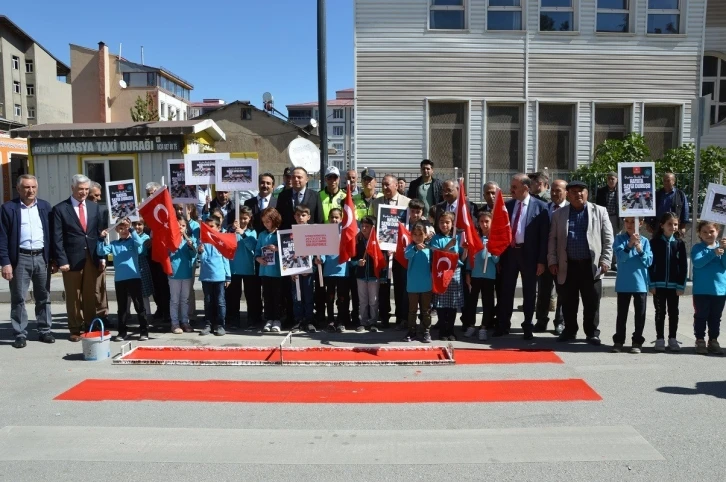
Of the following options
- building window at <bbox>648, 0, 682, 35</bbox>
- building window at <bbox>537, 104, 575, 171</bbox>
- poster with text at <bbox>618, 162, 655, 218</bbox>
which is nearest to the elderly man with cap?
poster with text at <bbox>618, 162, 655, 218</bbox>

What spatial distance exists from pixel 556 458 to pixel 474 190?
1270 centimetres

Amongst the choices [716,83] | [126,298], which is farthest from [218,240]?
[716,83]

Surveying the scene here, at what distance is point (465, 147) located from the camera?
17094 mm

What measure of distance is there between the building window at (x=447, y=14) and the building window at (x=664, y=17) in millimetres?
5289

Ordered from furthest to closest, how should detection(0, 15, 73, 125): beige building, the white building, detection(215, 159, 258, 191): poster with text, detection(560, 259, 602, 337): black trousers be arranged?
detection(0, 15, 73, 125): beige building < the white building < detection(215, 159, 258, 191): poster with text < detection(560, 259, 602, 337): black trousers

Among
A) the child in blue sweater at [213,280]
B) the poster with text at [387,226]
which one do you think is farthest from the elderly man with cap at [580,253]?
the child in blue sweater at [213,280]

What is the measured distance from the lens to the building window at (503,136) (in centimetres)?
1716

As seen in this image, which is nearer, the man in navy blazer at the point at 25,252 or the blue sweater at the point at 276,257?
the man in navy blazer at the point at 25,252

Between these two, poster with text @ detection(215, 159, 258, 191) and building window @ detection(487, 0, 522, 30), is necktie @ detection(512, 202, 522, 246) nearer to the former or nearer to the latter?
poster with text @ detection(215, 159, 258, 191)

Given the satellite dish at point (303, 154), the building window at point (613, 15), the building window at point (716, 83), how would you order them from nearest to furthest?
the satellite dish at point (303, 154) < the building window at point (613, 15) < the building window at point (716, 83)

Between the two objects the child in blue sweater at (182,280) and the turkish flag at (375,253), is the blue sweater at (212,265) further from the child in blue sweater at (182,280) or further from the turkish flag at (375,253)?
the turkish flag at (375,253)

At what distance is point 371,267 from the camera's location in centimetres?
838

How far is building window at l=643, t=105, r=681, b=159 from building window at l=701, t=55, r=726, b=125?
13.7 ft

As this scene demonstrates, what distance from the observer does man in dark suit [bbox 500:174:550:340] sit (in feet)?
25.7
